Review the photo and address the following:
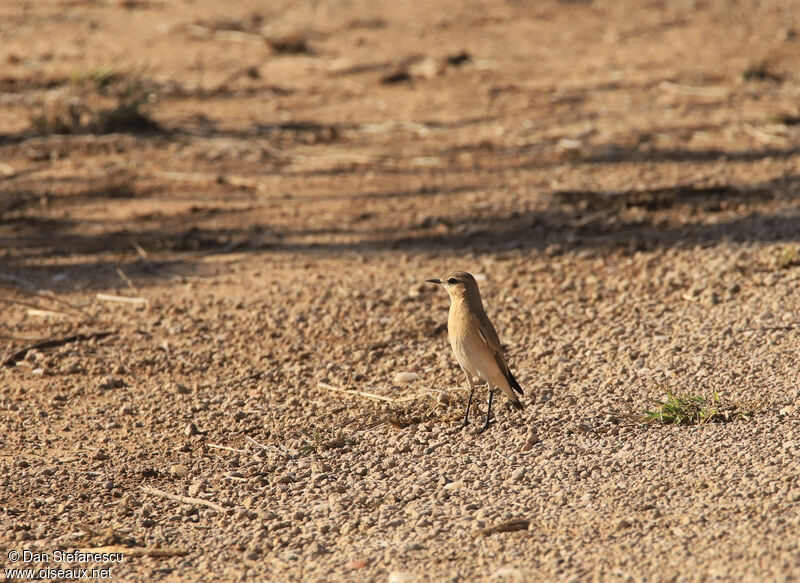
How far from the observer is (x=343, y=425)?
5.41 meters

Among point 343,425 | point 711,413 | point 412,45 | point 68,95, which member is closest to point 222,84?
point 68,95

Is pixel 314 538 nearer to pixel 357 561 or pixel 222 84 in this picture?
pixel 357 561

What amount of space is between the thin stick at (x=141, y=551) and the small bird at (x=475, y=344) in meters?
1.77

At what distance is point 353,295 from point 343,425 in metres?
1.96

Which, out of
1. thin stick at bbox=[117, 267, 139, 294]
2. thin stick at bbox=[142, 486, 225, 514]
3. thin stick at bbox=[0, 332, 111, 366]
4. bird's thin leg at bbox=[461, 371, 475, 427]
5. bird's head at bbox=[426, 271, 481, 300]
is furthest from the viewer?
thin stick at bbox=[117, 267, 139, 294]

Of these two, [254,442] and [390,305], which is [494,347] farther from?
[390,305]

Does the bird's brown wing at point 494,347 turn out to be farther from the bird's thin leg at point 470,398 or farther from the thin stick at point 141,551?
the thin stick at point 141,551

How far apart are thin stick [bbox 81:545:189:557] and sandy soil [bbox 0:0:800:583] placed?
3 centimetres

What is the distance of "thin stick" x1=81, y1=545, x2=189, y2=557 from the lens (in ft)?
13.5

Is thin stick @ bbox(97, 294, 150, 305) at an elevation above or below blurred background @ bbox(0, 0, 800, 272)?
below

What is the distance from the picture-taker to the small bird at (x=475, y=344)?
5.17 meters

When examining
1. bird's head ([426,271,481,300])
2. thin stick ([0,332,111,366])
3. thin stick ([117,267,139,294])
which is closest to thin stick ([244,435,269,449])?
bird's head ([426,271,481,300])

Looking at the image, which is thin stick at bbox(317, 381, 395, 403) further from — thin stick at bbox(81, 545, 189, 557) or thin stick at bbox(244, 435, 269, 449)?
thin stick at bbox(81, 545, 189, 557)

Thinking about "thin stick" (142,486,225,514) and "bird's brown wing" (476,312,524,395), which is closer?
"thin stick" (142,486,225,514)
